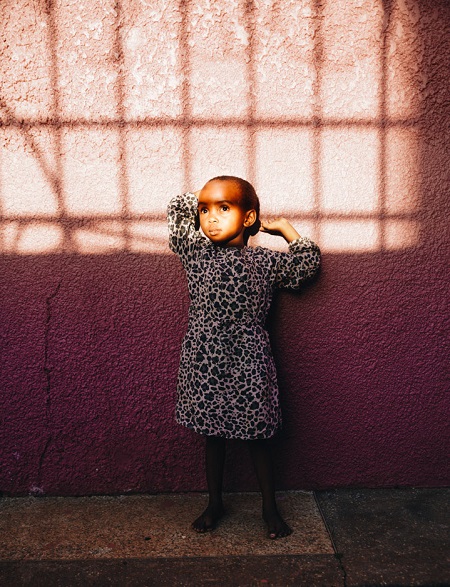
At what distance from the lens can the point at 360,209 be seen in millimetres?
2762

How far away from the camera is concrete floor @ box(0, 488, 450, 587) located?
7.34 feet

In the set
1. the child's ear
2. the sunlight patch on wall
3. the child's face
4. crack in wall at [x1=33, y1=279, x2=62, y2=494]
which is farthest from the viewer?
crack in wall at [x1=33, y1=279, x2=62, y2=494]

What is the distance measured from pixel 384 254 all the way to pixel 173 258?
1042mm

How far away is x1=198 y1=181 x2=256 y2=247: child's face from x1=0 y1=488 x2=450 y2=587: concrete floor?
1330 millimetres

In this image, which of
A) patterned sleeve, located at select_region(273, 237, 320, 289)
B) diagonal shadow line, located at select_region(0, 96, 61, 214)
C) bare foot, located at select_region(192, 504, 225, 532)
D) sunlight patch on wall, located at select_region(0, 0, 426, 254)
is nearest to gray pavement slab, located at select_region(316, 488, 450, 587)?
bare foot, located at select_region(192, 504, 225, 532)

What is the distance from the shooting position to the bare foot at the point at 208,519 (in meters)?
2.56

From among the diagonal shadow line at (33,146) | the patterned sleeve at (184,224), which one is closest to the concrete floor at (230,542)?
the patterned sleeve at (184,224)

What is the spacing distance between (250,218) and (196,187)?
35 cm

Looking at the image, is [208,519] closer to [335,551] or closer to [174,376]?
[335,551]

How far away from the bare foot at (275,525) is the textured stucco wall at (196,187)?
34cm

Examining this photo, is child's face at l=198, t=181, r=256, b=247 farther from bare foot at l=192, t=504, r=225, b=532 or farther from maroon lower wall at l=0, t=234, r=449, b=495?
bare foot at l=192, t=504, r=225, b=532

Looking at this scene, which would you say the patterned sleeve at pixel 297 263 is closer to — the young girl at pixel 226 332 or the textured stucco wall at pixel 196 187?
the young girl at pixel 226 332

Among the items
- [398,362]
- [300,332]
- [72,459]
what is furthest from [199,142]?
[72,459]

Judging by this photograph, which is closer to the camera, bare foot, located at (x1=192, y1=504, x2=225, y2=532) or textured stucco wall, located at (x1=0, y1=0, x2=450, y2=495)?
bare foot, located at (x1=192, y1=504, x2=225, y2=532)
